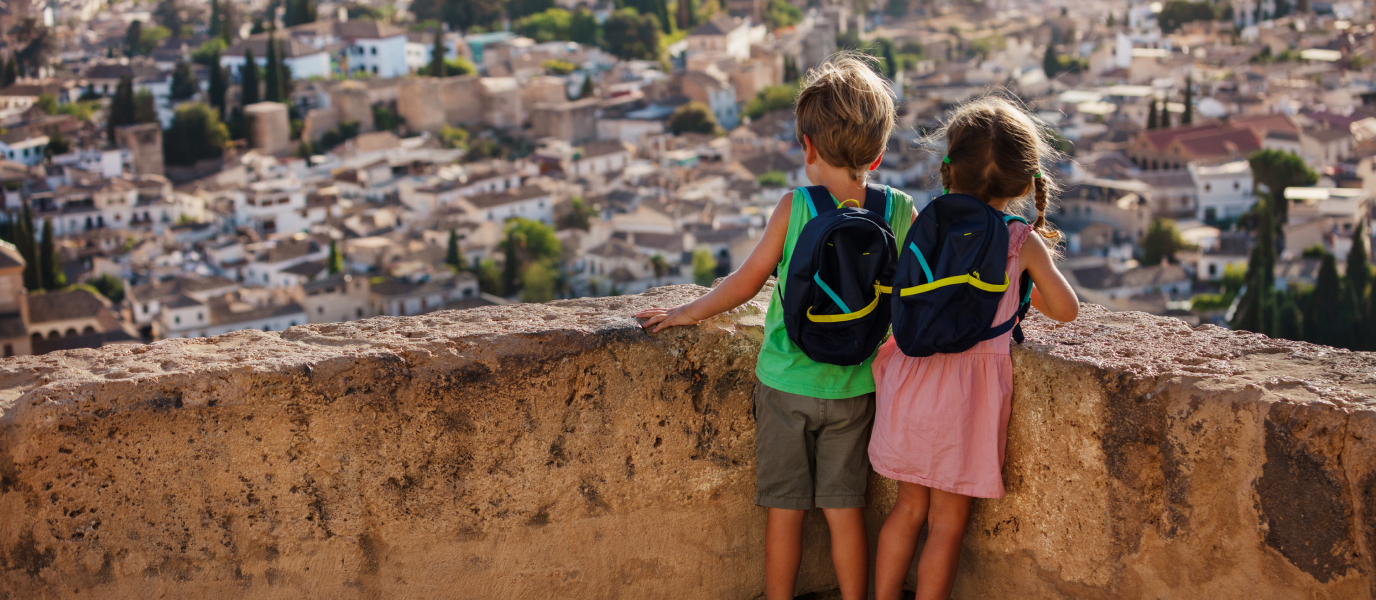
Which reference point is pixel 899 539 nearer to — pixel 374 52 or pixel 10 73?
pixel 374 52

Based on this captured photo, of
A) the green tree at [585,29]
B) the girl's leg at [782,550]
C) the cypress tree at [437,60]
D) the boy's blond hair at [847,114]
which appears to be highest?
the green tree at [585,29]

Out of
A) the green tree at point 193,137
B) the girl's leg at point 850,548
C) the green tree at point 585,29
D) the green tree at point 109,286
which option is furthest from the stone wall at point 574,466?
the green tree at point 585,29

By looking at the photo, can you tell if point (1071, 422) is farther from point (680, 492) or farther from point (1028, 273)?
point (680, 492)

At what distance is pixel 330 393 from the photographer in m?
1.54

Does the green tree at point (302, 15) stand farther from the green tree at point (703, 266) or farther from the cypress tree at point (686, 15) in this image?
the green tree at point (703, 266)

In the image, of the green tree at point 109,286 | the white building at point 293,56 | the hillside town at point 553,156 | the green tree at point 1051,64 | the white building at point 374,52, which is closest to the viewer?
the hillside town at point 553,156

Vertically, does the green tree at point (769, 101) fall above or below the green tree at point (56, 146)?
above

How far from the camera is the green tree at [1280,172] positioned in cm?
2431

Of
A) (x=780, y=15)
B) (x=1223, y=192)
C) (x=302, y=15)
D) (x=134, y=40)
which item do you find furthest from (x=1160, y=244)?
(x=134, y=40)

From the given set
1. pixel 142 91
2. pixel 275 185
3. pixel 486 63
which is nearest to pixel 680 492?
pixel 275 185

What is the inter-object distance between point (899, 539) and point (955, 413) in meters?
0.18

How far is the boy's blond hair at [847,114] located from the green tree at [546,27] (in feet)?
136

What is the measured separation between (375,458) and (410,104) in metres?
32.7

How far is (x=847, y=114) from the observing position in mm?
1561
